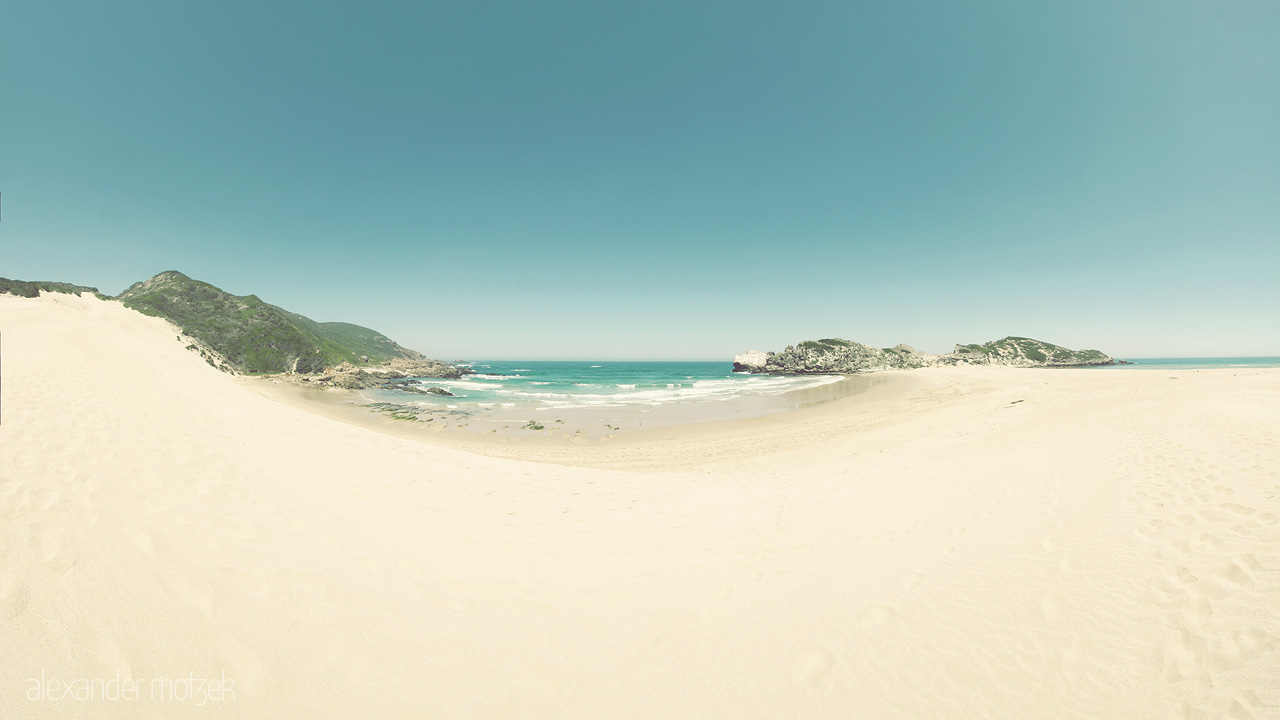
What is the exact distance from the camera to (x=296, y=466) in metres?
7.47

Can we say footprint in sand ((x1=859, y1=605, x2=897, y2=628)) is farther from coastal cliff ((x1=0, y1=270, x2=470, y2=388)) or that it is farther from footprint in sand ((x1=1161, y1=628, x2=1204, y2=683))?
coastal cliff ((x1=0, y1=270, x2=470, y2=388))

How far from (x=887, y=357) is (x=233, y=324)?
10621 centimetres

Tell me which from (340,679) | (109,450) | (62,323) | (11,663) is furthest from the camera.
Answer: (62,323)

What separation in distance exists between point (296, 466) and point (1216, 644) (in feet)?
39.6

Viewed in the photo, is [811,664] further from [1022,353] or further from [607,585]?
[1022,353]

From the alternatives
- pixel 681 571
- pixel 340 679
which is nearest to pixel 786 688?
pixel 681 571

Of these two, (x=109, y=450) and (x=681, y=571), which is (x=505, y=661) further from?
(x=109, y=450)

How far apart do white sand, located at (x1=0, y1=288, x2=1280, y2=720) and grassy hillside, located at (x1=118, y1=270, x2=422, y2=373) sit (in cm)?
4413

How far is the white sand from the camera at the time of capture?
3.13 metres

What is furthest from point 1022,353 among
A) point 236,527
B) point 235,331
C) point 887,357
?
point 235,331

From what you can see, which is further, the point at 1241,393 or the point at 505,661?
the point at 1241,393

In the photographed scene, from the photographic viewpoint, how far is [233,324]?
151ft

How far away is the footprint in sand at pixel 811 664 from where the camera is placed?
3.59m

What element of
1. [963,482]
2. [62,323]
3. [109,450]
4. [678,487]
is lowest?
[678,487]
